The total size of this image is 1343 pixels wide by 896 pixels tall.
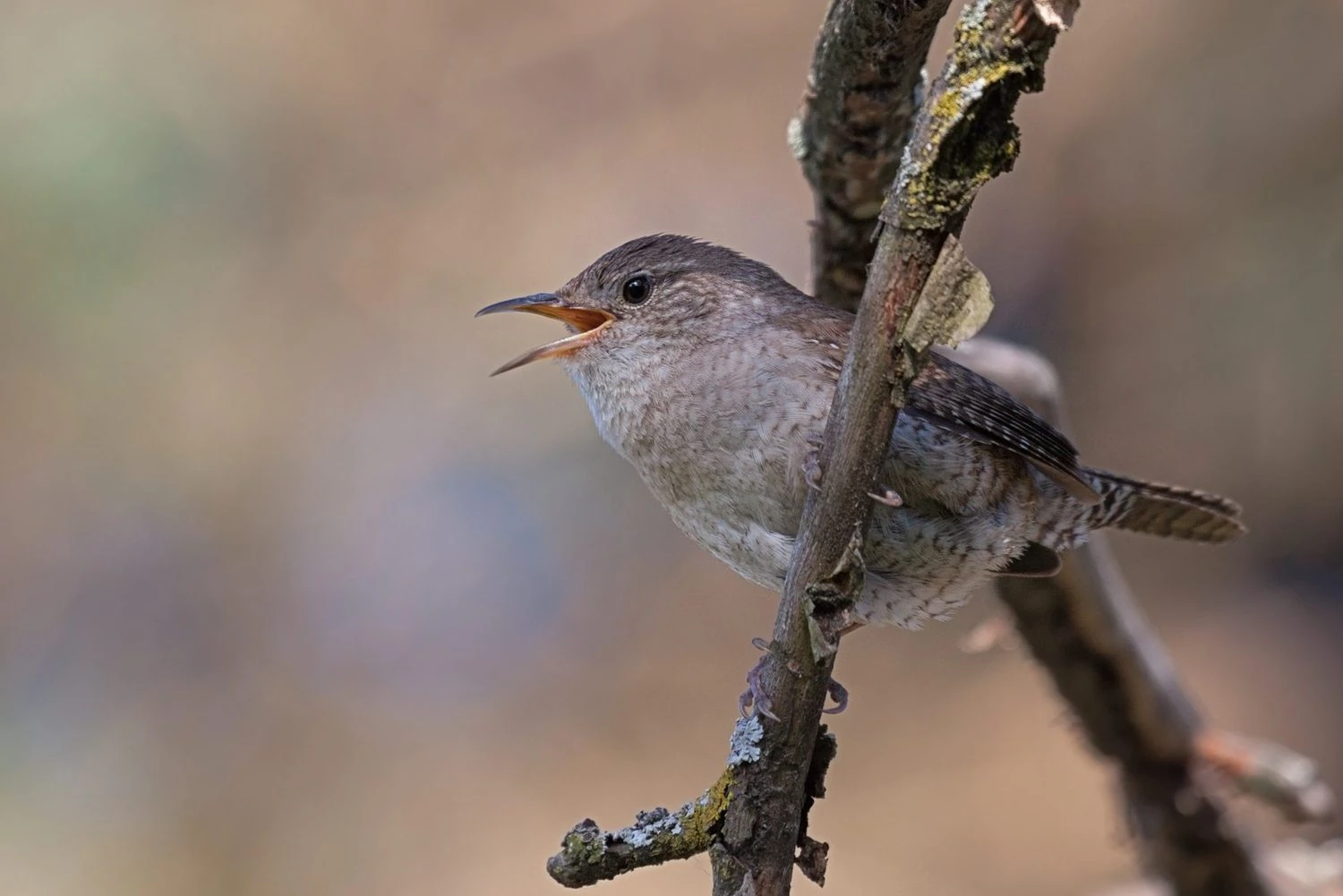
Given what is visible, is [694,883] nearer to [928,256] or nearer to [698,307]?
[698,307]

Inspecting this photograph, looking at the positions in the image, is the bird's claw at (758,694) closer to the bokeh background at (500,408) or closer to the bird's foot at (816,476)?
the bird's foot at (816,476)

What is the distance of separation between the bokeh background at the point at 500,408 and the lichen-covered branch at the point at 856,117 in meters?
3.35

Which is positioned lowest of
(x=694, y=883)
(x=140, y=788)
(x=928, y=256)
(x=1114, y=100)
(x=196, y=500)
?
(x=928, y=256)

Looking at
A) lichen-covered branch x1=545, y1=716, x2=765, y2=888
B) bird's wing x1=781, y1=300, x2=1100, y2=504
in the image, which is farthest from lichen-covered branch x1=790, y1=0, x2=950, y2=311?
lichen-covered branch x1=545, y1=716, x2=765, y2=888

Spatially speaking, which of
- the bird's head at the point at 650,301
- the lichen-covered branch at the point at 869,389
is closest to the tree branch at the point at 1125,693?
the bird's head at the point at 650,301

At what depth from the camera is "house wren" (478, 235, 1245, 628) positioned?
245cm

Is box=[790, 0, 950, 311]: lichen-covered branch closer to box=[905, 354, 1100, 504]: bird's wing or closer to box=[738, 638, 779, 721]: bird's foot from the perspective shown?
box=[905, 354, 1100, 504]: bird's wing

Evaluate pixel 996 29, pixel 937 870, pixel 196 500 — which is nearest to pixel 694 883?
pixel 937 870

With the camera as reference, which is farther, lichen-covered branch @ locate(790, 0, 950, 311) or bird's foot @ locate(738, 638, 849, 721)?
lichen-covered branch @ locate(790, 0, 950, 311)

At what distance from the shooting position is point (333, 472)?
6.50 m

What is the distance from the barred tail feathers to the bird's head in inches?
35.5

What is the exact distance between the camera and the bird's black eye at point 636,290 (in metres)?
2.93

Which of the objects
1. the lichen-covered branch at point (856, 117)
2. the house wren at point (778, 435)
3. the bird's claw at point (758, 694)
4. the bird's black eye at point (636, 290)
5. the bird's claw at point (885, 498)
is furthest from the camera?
the bird's black eye at point (636, 290)

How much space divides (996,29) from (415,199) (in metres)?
5.32
